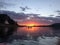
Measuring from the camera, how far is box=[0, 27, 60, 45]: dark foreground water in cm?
841

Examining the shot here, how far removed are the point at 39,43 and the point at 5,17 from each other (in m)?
1.80

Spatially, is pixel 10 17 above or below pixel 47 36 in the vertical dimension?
above

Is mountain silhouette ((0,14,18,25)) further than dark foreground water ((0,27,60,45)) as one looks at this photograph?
No

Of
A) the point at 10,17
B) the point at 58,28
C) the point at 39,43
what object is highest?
the point at 10,17

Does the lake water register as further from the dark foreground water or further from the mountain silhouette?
the mountain silhouette

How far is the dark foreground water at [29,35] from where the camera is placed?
8406 mm

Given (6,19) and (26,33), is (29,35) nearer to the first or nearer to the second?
(26,33)

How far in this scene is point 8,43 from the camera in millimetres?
8422

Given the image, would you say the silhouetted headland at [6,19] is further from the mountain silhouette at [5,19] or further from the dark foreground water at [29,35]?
the dark foreground water at [29,35]

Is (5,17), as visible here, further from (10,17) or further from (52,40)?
(52,40)

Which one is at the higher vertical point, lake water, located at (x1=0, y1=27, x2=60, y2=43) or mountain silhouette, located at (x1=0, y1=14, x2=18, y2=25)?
mountain silhouette, located at (x1=0, y1=14, x2=18, y2=25)

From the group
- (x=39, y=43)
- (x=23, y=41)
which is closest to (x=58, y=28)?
(x=39, y=43)

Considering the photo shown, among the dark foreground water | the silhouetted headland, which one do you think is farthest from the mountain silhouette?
the dark foreground water

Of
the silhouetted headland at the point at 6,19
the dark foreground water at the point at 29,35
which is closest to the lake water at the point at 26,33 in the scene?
the dark foreground water at the point at 29,35
